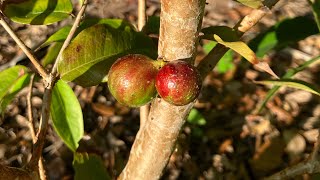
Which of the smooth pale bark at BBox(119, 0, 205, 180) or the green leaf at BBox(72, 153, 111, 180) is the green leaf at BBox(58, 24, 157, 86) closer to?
the smooth pale bark at BBox(119, 0, 205, 180)

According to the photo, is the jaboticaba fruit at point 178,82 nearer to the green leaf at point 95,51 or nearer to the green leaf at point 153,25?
the green leaf at point 95,51

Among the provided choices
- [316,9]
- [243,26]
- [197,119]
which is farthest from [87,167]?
[197,119]

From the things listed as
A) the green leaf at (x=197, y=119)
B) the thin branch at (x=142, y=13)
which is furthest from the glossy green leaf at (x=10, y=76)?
the green leaf at (x=197, y=119)

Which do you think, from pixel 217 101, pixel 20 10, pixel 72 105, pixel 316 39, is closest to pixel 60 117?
pixel 72 105

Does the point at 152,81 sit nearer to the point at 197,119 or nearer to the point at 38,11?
the point at 38,11

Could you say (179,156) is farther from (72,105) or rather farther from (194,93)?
(194,93)

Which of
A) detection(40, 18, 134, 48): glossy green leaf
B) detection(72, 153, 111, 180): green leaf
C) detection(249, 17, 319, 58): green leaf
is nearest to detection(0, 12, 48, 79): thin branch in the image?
detection(40, 18, 134, 48): glossy green leaf
